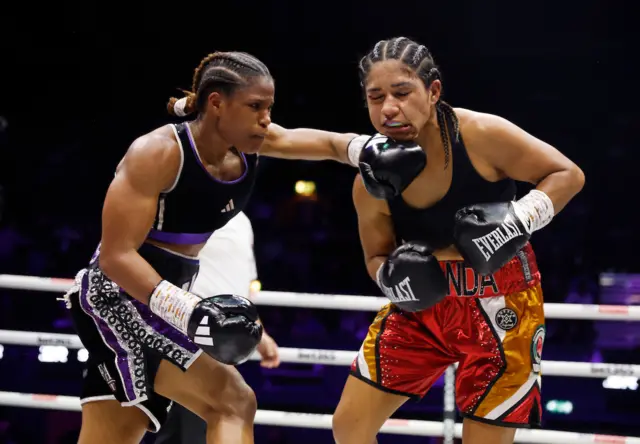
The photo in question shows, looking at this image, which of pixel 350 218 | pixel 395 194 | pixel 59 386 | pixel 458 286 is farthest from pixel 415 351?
pixel 350 218

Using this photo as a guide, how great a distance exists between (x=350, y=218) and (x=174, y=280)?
15.7 feet

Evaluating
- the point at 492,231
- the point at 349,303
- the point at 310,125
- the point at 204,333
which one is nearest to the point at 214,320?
the point at 204,333

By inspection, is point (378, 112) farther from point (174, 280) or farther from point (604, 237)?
point (604, 237)

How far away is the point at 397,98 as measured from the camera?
1.84 meters

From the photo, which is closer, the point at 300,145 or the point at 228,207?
the point at 228,207

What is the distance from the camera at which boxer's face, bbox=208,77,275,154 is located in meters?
1.90

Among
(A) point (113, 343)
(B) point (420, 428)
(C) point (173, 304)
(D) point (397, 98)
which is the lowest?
(B) point (420, 428)

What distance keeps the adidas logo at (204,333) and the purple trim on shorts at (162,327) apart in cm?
19

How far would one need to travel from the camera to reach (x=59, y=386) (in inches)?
217

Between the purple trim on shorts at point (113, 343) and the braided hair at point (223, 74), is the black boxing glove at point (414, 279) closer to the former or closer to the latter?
the braided hair at point (223, 74)

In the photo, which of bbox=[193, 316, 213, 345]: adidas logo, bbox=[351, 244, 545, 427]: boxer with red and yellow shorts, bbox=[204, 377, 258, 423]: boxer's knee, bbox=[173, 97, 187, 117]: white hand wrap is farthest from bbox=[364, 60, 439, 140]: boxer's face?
bbox=[204, 377, 258, 423]: boxer's knee

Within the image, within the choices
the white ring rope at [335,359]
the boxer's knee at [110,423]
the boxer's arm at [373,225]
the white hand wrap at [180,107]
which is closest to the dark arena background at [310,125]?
the white ring rope at [335,359]

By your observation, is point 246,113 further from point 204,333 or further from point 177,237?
point 204,333

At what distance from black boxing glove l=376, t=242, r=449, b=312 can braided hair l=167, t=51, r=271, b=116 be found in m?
0.53
